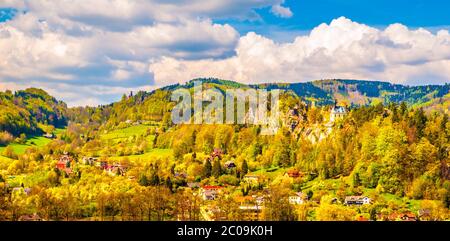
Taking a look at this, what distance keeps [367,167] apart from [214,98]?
9544 cm

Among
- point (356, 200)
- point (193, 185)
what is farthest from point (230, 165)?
point (356, 200)

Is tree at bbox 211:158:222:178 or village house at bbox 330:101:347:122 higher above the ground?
village house at bbox 330:101:347:122

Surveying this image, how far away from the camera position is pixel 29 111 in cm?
18875

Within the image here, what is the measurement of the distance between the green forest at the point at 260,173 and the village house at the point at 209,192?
7.5 inches

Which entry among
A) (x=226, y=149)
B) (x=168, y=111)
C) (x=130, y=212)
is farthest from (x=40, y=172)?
(x=168, y=111)

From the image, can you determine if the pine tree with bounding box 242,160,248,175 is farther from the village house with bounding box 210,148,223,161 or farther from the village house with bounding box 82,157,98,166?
the village house with bounding box 82,157,98,166

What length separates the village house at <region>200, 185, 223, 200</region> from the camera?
5592 cm

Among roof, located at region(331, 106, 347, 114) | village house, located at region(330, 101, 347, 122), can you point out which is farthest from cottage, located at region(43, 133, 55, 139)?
roof, located at region(331, 106, 347, 114)

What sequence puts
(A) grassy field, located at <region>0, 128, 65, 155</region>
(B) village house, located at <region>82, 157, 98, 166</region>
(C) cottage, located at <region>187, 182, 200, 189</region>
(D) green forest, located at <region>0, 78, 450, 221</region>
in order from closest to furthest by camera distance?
(D) green forest, located at <region>0, 78, 450, 221</region> < (C) cottage, located at <region>187, 182, 200, 189</region> < (B) village house, located at <region>82, 157, 98, 166</region> < (A) grassy field, located at <region>0, 128, 65, 155</region>

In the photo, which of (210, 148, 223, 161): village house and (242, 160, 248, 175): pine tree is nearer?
(242, 160, 248, 175): pine tree

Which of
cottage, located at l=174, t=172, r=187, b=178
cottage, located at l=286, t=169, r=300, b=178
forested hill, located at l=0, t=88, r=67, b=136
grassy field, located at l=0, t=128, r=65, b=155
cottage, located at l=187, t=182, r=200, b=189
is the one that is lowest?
cottage, located at l=187, t=182, r=200, b=189

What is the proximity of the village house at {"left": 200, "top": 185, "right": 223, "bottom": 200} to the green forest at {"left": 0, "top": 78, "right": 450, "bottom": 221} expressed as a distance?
0.19 meters

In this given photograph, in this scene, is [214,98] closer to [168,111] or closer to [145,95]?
[168,111]
